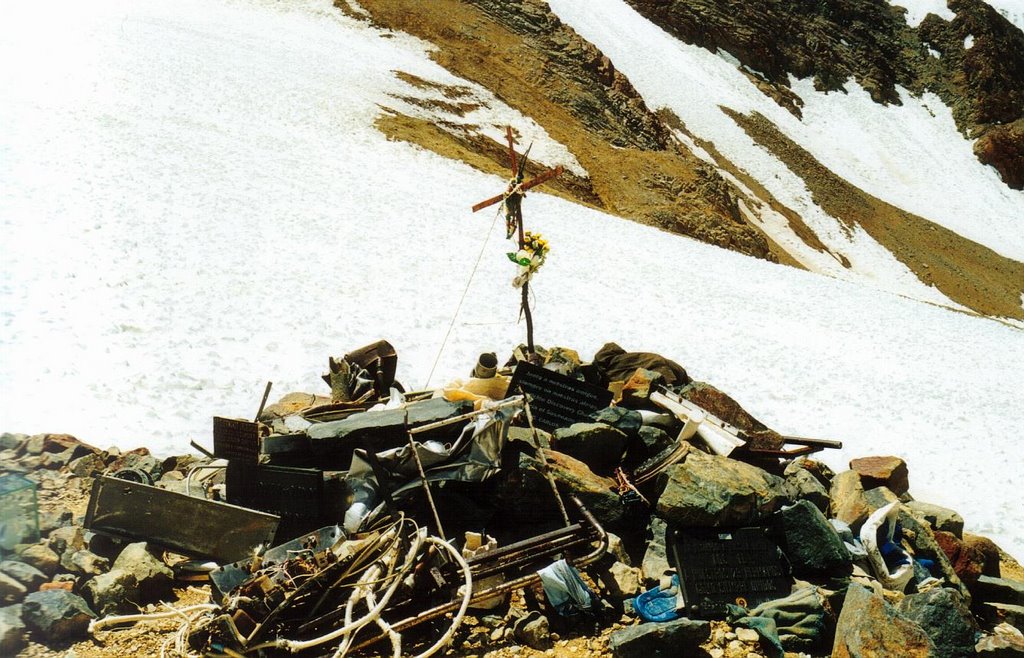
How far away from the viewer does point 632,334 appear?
50.2ft

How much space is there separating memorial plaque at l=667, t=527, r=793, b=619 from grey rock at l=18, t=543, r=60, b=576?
591cm

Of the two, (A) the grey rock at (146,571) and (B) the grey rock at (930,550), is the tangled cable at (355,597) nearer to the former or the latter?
(A) the grey rock at (146,571)

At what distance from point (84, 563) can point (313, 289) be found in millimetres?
8531

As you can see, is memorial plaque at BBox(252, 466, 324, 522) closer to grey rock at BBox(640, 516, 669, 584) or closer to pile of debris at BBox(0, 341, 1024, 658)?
pile of debris at BBox(0, 341, 1024, 658)

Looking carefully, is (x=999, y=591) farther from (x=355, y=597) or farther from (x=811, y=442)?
(x=355, y=597)

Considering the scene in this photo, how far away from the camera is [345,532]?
6328 mm

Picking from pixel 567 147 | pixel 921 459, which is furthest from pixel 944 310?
pixel 567 147

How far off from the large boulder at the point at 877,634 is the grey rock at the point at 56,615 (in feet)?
21.0

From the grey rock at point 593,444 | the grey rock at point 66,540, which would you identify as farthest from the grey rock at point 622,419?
the grey rock at point 66,540

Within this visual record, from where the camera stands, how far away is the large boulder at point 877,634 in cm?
512

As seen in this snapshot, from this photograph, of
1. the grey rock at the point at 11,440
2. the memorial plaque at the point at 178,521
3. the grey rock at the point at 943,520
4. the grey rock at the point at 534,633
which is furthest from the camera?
the grey rock at the point at 943,520

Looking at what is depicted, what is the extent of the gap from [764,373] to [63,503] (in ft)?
43.4

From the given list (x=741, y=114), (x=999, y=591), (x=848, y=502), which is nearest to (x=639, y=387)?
(x=848, y=502)

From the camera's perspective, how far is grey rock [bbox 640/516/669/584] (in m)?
6.49
